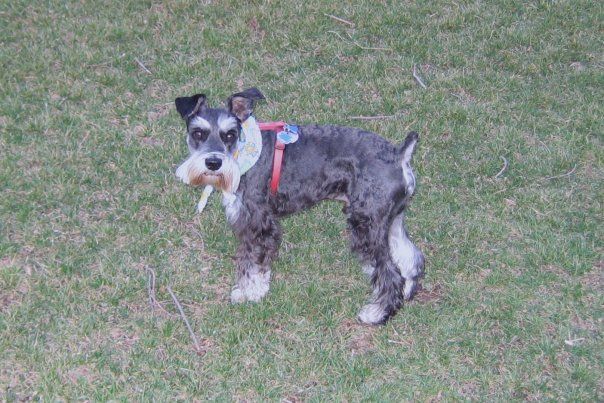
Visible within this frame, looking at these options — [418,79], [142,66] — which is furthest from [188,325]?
[418,79]

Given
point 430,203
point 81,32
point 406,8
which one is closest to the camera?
point 430,203

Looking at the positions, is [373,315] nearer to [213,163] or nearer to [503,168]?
[213,163]

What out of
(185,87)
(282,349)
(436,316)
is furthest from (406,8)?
(282,349)

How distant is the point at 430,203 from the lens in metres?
8.14

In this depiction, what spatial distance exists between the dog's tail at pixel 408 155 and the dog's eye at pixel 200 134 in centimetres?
172

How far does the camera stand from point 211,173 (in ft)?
19.9

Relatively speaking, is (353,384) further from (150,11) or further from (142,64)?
(150,11)

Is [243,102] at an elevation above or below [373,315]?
above

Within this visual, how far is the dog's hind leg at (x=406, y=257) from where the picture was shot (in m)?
6.80

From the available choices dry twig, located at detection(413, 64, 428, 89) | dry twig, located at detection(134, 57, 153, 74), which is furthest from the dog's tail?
dry twig, located at detection(134, 57, 153, 74)

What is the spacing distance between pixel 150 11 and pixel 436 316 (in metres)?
7.05

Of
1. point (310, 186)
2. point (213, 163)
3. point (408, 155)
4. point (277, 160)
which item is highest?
point (408, 155)

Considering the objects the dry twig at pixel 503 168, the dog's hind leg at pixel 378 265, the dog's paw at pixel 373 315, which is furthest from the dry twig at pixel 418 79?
the dog's paw at pixel 373 315

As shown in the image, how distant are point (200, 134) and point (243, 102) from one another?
497 mm
